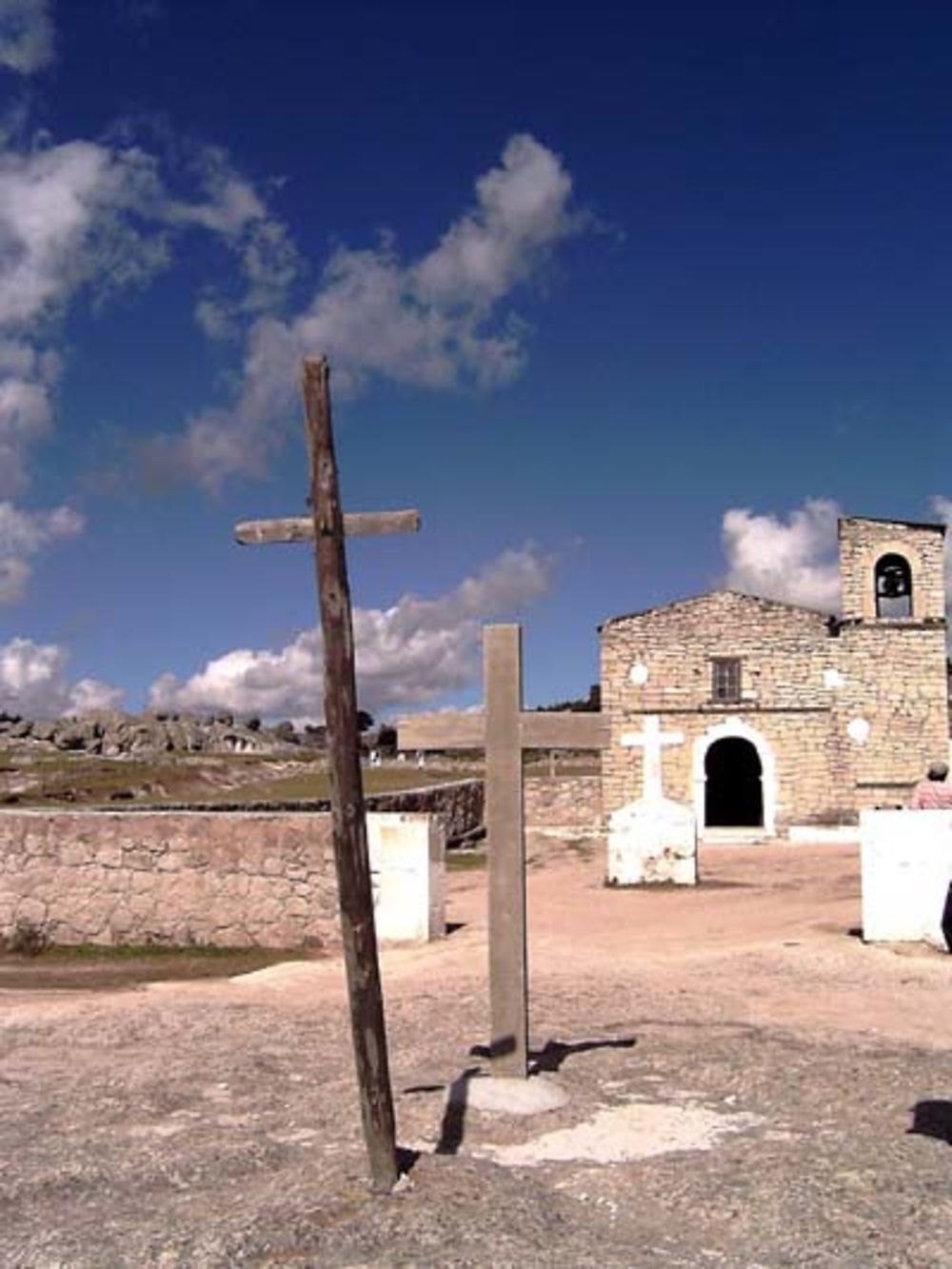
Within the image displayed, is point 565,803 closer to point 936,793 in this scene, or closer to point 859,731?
point 859,731

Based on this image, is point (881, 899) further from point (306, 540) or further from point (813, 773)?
point (813, 773)

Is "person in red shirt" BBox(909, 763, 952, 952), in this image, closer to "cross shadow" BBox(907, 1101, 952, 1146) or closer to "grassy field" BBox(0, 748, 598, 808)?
"cross shadow" BBox(907, 1101, 952, 1146)

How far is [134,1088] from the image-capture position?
Answer: 6898mm

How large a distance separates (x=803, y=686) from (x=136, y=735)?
92.3 feet

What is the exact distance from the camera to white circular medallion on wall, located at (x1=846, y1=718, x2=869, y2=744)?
25.6 metres

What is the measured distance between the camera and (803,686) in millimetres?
26062

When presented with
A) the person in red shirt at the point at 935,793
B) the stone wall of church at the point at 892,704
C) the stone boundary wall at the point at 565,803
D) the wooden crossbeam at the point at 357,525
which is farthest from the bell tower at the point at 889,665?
the wooden crossbeam at the point at 357,525

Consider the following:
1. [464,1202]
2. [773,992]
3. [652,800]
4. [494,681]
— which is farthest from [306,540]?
[652,800]

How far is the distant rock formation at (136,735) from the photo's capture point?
150 feet

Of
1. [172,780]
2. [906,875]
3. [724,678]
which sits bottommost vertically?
[906,875]

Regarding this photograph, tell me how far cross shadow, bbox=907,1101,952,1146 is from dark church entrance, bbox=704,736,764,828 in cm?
2335

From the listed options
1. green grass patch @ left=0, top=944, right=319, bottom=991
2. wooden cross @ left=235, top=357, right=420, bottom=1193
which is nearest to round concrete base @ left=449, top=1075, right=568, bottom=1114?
wooden cross @ left=235, top=357, right=420, bottom=1193

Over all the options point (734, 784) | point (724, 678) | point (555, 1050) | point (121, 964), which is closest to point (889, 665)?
point (724, 678)

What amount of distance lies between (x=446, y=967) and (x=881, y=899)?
3.60 metres
